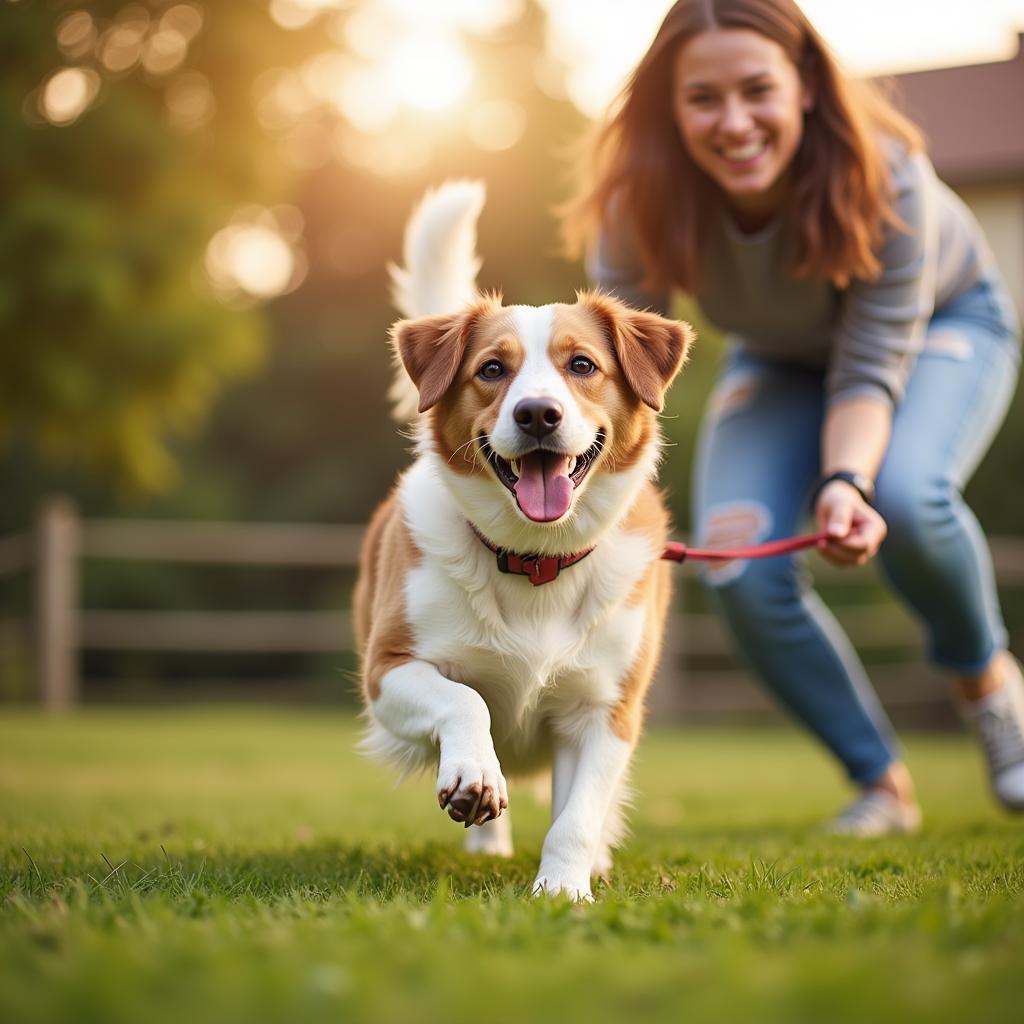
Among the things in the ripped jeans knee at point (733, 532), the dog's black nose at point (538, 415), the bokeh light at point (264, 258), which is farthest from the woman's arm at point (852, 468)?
the bokeh light at point (264, 258)

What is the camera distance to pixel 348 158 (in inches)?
752

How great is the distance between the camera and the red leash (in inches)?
128

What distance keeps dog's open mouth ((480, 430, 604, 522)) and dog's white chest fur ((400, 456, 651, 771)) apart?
220 mm

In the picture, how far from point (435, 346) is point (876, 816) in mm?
2143

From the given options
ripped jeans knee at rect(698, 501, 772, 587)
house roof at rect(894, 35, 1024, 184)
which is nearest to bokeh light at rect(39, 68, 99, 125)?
house roof at rect(894, 35, 1024, 184)

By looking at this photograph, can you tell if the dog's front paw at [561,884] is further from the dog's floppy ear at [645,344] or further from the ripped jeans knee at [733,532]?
the ripped jeans knee at [733,532]

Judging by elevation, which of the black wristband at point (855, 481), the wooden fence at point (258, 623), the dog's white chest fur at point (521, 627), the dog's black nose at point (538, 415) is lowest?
the wooden fence at point (258, 623)

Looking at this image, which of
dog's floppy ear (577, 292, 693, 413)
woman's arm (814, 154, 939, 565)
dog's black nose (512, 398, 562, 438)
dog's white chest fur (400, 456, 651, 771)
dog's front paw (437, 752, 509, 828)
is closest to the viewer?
dog's front paw (437, 752, 509, 828)

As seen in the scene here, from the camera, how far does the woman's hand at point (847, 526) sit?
325 cm

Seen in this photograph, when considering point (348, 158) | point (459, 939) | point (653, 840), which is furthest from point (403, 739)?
point (348, 158)

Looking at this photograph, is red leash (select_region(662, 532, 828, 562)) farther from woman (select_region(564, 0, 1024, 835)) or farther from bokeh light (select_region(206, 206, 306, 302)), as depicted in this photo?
bokeh light (select_region(206, 206, 306, 302))

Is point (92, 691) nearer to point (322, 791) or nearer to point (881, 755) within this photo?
point (322, 791)

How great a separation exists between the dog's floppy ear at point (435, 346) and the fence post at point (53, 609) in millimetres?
7716

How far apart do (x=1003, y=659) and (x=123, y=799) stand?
128 inches
